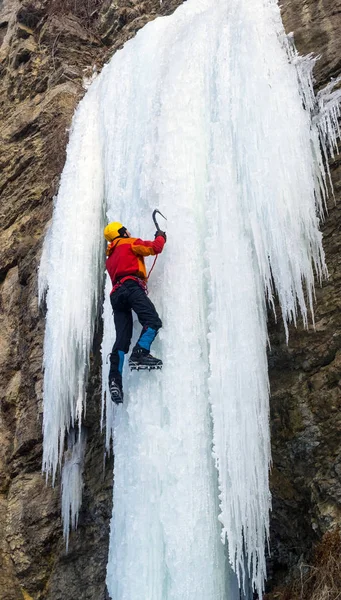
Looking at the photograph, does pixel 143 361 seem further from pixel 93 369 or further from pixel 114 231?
pixel 93 369

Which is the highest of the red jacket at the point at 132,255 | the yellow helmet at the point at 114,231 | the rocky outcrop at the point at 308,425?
the yellow helmet at the point at 114,231

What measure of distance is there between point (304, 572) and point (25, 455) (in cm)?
299

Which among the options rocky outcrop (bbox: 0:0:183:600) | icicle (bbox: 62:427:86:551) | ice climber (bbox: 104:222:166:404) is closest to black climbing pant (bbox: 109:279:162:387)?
ice climber (bbox: 104:222:166:404)

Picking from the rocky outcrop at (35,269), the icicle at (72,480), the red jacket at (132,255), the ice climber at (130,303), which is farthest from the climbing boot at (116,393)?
the icicle at (72,480)

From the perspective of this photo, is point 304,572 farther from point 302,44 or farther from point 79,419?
point 302,44

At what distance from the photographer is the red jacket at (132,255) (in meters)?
4.46

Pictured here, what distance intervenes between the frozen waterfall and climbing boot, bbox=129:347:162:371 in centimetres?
9

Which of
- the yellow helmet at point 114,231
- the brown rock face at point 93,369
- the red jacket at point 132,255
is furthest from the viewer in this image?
the yellow helmet at point 114,231

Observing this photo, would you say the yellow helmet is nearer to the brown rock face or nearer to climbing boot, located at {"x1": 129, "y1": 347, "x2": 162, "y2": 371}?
climbing boot, located at {"x1": 129, "y1": 347, "x2": 162, "y2": 371}

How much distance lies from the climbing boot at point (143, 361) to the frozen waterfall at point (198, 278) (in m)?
0.09

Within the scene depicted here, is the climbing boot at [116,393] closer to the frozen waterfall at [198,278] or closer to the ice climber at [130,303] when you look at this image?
the ice climber at [130,303]

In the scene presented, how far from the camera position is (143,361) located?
13.4 feet

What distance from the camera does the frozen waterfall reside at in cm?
373

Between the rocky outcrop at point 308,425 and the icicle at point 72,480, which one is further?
the icicle at point 72,480
